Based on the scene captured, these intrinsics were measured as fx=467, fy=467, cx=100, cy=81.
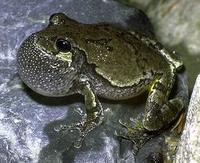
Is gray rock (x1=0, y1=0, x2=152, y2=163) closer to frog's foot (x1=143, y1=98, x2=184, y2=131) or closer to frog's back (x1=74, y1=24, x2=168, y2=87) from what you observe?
frog's foot (x1=143, y1=98, x2=184, y2=131)

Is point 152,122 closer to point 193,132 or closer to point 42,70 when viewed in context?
point 193,132

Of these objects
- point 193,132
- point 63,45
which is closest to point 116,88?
point 63,45

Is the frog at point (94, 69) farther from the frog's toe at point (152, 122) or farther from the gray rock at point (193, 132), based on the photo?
the gray rock at point (193, 132)

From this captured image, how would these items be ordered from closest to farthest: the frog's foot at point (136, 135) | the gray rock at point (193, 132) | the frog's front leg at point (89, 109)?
the gray rock at point (193, 132), the frog's front leg at point (89, 109), the frog's foot at point (136, 135)

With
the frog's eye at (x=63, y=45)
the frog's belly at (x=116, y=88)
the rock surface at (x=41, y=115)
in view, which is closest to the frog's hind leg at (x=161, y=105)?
the frog's belly at (x=116, y=88)

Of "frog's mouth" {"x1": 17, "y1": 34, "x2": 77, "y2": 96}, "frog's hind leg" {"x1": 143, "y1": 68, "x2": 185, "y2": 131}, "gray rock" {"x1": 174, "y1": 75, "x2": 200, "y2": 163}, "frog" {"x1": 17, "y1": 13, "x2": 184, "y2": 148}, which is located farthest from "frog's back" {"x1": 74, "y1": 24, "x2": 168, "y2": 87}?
"gray rock" {"x1": 174, "y1": 75, "x2": 200, "y2": 163}

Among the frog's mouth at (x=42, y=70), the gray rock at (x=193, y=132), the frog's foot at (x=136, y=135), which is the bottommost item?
the frog's foot at (x=136, y=135)

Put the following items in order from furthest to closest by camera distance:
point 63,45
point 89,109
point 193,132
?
point 89,109 < point 63,45 < point 193,132

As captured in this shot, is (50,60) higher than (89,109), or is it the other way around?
(50,60)
